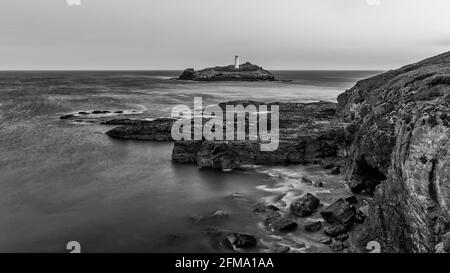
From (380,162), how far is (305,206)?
605cm

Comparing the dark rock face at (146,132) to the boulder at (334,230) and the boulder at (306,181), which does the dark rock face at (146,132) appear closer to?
the boulder at (306,181)

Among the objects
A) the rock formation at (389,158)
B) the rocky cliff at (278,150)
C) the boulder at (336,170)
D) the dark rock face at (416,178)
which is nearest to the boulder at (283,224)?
the rock formation at (389,158)

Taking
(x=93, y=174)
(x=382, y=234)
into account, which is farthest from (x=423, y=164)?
(x=93, y=174)

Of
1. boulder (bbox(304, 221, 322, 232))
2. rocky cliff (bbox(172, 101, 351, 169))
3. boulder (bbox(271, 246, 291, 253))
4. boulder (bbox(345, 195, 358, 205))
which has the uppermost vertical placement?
rocky cliff (bbox(172, 101, 351, 169))

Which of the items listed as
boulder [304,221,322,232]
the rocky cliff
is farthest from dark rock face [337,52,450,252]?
the rocky cliff

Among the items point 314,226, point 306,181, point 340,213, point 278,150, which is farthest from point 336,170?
point 314,226

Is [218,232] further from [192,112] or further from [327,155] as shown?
[192,112]

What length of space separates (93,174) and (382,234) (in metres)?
28.6

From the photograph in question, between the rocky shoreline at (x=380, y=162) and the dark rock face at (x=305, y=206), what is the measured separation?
0.23 ft

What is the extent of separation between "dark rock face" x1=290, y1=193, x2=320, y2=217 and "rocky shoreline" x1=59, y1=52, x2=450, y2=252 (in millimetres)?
70

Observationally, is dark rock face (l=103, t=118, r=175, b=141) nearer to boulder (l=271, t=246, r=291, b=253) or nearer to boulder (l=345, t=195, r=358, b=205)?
boulder (l=345, t=195, r=358, b=205)

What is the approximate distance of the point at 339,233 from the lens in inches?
916

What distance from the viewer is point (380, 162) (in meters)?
26.5

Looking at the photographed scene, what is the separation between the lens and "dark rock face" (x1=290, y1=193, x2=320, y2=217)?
26500 mm
